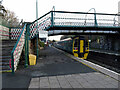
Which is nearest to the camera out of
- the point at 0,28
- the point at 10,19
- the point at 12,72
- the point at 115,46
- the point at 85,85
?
the point at 85,85

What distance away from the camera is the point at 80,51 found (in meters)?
13.3

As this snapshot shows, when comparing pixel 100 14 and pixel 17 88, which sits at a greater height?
pixel 100 14

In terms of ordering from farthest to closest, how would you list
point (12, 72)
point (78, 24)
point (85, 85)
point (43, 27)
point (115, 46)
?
point (115, 46) < point (78, 24) < point (43, 27) < point (12, 72) < point (85, 85)

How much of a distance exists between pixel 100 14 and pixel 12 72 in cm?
1166

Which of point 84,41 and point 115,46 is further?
point 115,46

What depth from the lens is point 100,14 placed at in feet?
40.0

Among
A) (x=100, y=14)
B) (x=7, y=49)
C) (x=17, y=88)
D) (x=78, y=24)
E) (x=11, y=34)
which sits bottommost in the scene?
(x=17, y=88)

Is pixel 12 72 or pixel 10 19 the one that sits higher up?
pixel 10 19

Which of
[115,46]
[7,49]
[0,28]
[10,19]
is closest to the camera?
[7,49]

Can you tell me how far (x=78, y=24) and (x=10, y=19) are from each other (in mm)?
25842

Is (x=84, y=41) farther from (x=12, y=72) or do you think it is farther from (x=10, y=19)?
(x=10, y=19)

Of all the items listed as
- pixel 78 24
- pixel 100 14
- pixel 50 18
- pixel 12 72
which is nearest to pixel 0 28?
pixel 50 18

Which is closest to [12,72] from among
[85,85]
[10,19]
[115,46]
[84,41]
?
[85,85]

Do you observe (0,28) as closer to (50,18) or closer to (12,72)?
(50,18)
